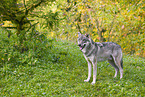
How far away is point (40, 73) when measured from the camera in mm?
8391

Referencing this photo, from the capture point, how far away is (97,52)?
7.29 meters

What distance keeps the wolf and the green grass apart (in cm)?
70

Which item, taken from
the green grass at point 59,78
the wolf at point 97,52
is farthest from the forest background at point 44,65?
the wolf at point 97,52

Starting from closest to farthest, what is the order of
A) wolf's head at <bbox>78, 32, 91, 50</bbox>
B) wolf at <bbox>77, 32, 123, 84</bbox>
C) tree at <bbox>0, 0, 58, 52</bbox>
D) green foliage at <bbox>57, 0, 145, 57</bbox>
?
wolf's head at <bbox>78, 32, 91, 50</bbox> < wolf at <bbox>77, 32, 123, 84</bbox> < tree at <bbox>0, 0, 58, 52</bbox> < green foliage at <bbox>57, 0, 145, 57</bbox>

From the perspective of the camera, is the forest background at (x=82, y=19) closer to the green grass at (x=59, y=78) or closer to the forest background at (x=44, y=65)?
the forest background at (x=44, y=65)

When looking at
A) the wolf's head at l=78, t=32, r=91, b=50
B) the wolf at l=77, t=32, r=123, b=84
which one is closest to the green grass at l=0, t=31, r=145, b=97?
the wolf at l=77, t=32, r=123, b=84

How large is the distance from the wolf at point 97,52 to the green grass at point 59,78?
0.70m

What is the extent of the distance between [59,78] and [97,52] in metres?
2.25

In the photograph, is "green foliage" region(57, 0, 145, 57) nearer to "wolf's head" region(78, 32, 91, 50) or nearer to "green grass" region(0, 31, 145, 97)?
"green grass" region(0, 31, 145, 97)

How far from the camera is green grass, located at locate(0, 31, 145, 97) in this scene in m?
6.57

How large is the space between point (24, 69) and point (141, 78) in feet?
18.8

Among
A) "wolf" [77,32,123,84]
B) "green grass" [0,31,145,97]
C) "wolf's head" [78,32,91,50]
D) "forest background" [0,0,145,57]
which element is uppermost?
"forest background" [0,0,145,57]

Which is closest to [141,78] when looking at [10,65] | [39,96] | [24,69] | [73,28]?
[39,96]

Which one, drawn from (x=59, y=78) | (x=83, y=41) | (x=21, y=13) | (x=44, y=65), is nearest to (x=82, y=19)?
(x=21, y=13)
